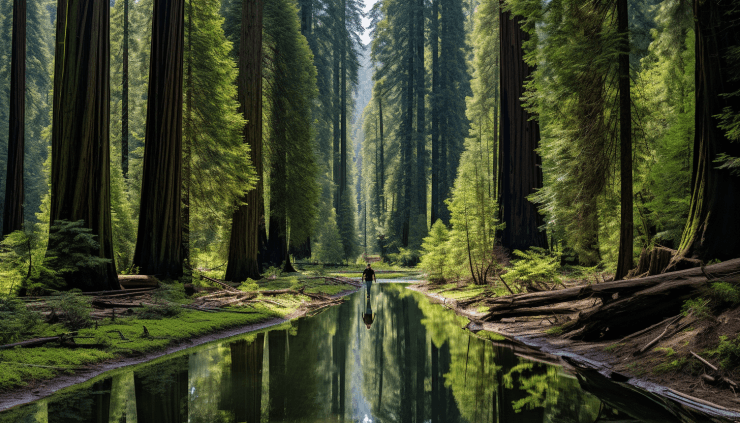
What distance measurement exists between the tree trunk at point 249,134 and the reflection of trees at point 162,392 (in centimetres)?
991

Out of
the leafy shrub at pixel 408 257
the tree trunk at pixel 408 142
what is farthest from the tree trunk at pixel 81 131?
the tree trunk at pixel 408 142

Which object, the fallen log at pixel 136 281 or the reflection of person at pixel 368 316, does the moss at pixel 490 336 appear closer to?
the reflection of person at pixel 368 316

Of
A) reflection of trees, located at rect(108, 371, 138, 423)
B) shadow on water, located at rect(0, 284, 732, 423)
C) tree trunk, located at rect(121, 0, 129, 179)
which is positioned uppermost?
tree trunk, located at rect(121, 0, 129, 179)

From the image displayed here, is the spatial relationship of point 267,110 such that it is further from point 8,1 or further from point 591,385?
point 8,1

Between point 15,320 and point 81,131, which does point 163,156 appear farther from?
point 15,320

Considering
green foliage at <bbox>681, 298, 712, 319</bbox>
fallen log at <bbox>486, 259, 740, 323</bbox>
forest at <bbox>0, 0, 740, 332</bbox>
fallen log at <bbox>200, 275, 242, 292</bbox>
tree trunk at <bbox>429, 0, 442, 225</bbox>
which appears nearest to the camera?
green foliage at <bbox>681, 298, 712, 319</bbox>

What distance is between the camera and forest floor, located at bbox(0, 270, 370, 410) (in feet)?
16.8

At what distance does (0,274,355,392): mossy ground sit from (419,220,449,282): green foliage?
955 centimetres

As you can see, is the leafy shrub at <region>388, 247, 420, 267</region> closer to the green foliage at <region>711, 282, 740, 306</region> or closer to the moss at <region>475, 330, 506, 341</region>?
the moss at <region>475, 330, 506, 341</region>

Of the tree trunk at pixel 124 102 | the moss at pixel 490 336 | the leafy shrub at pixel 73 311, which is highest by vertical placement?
the tree trunk at pixel 124 102

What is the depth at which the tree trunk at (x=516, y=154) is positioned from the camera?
15000 millimetres

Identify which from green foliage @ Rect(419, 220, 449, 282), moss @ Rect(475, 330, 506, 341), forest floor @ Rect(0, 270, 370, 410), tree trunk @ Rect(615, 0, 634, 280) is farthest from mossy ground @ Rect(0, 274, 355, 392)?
green foliage @ Rect(419, 220, 449, 282)

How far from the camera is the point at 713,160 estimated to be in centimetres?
709

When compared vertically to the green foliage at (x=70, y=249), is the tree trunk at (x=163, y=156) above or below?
above
